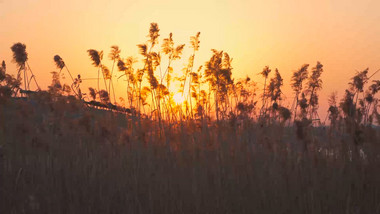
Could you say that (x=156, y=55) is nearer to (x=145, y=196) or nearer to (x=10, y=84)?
(x=10, y=84)

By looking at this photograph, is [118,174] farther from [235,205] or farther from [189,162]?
[235,205]

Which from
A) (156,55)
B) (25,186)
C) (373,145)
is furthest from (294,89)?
(25,186)

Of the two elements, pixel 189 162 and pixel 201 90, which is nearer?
pixel 189 162

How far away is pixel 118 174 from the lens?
381 cm

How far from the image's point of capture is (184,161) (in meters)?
4.17

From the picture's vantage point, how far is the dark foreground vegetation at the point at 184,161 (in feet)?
10.7

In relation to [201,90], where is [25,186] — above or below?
below

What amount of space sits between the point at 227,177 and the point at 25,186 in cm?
194

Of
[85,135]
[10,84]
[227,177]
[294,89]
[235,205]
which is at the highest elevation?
[10,84]

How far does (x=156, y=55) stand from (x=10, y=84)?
233cm

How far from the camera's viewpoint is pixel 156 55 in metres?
5.64

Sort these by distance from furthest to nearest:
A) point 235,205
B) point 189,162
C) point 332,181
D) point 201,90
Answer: point 201,90, point 189,162, point 332,181, point 235,205

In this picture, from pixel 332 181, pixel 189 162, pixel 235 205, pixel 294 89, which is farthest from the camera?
pixel 294 89

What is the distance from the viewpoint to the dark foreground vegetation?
327 centimetres
